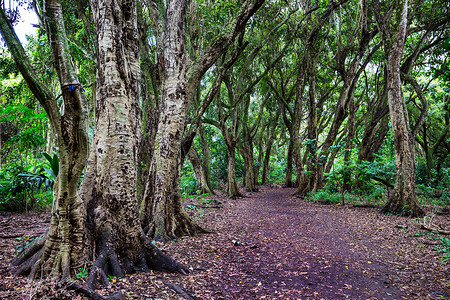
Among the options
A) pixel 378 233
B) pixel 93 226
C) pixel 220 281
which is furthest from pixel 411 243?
pixel 93 226

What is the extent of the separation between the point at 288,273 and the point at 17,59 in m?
4.58

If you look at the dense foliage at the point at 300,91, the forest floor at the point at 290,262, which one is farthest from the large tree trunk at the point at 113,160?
the dense foliage at the point at 300,91

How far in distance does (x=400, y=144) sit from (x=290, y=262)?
21.2 feet

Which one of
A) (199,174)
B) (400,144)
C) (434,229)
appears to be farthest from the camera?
(199,174)

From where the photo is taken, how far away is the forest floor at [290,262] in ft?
11.6

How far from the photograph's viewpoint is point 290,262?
16.6 feet

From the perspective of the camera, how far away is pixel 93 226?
358 centimetres

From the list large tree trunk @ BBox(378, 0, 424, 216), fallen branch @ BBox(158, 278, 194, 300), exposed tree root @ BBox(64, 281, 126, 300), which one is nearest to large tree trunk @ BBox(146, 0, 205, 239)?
fallen branch @ BBox(158, 278, 194, 300)

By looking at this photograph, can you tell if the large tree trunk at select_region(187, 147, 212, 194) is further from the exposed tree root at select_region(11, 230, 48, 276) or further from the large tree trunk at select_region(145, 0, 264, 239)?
the exposed tree root at select_region(11, 230, 48, 276)

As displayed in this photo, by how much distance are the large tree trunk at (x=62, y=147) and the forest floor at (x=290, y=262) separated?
25 cm

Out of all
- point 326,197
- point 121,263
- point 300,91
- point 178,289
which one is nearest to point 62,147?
point 121,263

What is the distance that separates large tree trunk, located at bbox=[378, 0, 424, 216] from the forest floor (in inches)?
27.0

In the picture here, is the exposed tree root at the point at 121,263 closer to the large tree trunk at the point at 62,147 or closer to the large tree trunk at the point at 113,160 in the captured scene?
the large tree trunk at the point at 113,160

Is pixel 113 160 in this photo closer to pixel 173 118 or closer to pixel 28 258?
pixel 28 258
